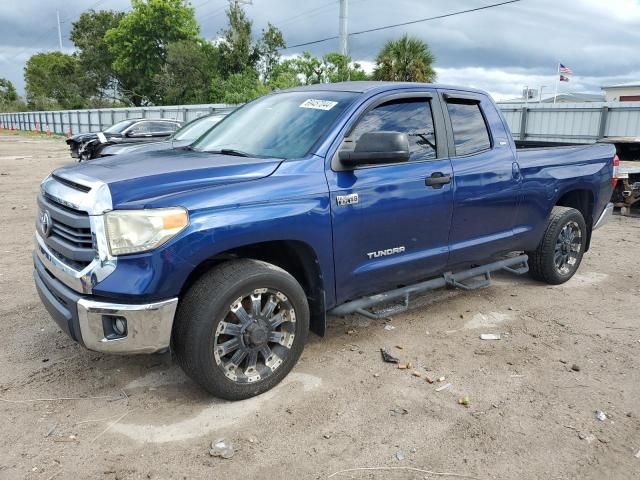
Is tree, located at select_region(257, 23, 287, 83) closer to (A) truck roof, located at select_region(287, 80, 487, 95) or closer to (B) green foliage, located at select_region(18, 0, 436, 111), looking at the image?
(B) green foliage, located at select_region(18, 0, 436, 111)

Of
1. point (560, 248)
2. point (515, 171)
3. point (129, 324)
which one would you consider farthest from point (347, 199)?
point (560, 248)

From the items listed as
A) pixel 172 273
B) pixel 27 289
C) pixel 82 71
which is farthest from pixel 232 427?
pixel 82 71

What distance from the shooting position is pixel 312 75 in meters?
30.4

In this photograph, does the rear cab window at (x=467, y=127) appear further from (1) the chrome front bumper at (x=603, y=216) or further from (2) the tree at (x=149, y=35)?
(2) the tree at (x=149, y=35)

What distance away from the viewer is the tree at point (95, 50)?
59938 millimetres

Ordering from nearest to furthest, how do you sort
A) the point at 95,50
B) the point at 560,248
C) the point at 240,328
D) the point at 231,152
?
the point at 240,328 → the point at 231,152 → the point at 560,248 → the point at 95,50

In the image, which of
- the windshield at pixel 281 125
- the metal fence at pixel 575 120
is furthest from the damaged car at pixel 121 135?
the windshield at pixel 281 125

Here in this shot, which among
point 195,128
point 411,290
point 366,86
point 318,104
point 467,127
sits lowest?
point 411,290

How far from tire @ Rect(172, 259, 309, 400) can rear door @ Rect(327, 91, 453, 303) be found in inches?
17.7

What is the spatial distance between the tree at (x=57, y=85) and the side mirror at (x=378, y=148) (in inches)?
2585

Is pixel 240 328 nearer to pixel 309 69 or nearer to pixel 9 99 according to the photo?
pixel 309 69

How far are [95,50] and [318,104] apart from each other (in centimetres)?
6483

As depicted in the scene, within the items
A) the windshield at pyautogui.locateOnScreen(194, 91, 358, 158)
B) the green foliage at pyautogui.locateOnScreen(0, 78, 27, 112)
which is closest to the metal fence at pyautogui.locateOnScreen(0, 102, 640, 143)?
the windshield at pyautogui.locateOnScreen(194, 91, 358, 158)

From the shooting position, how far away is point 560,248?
543 centimetres
